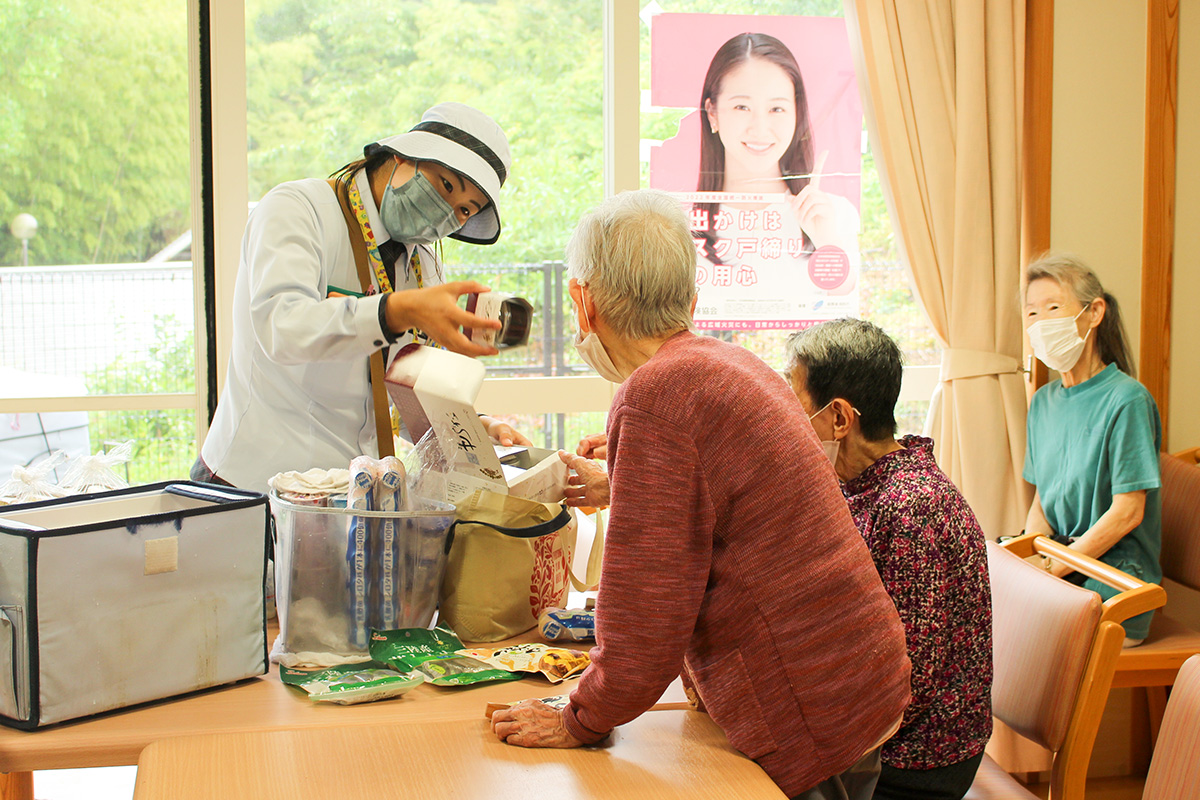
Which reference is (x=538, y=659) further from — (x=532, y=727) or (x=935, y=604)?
(x=935, y=604)

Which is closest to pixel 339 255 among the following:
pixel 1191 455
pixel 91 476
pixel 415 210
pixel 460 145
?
pixel 415 210

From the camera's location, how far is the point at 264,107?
112 inches

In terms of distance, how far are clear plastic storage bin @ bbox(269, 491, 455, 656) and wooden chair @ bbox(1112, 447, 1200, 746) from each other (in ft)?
5.98

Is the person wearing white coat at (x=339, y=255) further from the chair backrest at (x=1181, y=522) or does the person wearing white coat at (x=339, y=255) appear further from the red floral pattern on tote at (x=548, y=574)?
the chair backrest at (x=1181, y=522)

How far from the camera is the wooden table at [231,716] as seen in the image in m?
1.08

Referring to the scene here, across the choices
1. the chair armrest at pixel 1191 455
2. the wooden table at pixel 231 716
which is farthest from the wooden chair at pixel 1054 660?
the chair armrest at pixel 1191 455

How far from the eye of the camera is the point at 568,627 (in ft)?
4.72

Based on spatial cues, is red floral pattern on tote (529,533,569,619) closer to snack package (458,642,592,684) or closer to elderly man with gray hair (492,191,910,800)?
snack package (458,642,592,684)

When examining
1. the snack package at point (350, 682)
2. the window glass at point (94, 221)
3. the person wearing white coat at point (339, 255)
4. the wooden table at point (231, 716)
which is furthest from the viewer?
the window glass at point (94, 221)

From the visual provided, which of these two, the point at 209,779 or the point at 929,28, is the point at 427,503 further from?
the point at 929,28

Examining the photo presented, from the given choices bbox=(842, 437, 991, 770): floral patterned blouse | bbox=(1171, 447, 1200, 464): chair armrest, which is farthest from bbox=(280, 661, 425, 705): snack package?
bbox=(1171, 447, 1200, 464): chair armrest

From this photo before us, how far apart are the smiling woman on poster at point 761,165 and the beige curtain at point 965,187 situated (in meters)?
0.22

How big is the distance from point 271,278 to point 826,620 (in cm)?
105

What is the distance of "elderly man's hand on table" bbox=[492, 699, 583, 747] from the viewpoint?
1.09 m
